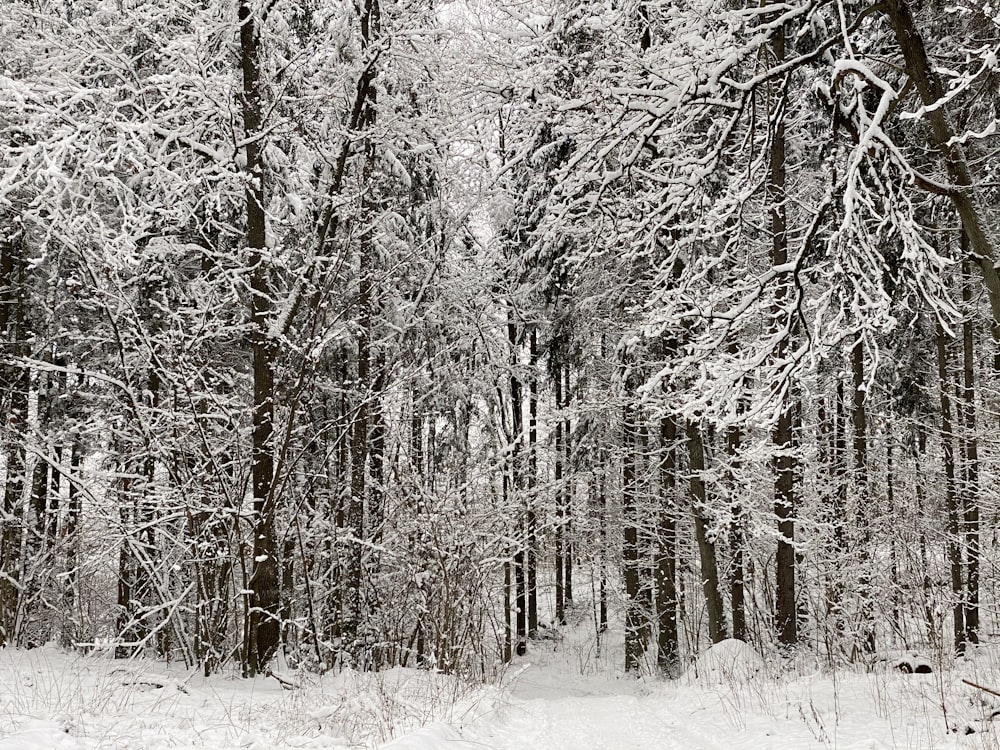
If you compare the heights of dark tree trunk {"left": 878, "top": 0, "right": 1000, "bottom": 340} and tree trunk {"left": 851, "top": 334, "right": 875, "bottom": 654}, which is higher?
dark tree trunk {"left": 878, "top": 0, "right": 1000, "bottom": 340}

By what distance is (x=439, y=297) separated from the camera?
14297 mm

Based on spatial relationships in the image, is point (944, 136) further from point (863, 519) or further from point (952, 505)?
point (952, 505)

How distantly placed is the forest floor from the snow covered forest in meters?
0.84

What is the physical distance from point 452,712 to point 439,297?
30.6ft

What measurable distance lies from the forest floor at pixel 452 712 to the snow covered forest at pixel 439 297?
0.84m

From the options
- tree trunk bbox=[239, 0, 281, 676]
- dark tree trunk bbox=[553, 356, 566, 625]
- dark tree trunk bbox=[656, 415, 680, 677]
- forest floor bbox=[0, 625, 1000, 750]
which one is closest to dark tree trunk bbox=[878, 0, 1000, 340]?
forest floor bbox=[0, 625, 1000, 750]

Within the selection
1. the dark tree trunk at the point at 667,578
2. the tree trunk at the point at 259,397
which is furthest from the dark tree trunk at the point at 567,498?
the tree trunk at the point at 259,397

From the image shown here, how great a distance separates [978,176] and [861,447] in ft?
18.1

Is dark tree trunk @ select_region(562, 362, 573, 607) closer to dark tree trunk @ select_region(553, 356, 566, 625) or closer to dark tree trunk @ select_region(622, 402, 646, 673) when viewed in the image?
dark tree trunk @ select_region(553, 356, 566, 625)

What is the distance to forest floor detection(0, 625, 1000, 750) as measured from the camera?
4.85 m

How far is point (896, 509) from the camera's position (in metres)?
15.1

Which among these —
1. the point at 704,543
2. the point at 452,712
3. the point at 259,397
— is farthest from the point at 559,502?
the point at 452,712

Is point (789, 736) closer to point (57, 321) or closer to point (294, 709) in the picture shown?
point (294, 709)

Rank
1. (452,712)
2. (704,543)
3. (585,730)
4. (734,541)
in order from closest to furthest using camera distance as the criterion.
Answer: (452,712)
(585,730)
(704,543)
(734,541)
